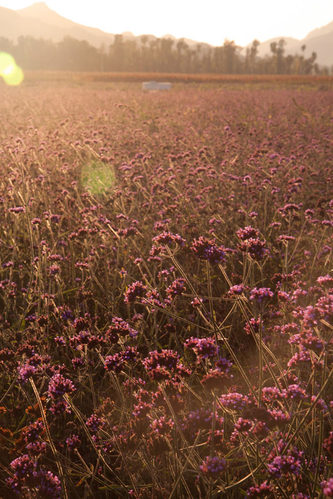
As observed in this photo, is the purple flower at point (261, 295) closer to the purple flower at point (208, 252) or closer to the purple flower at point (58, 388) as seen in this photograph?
the purple flower at point (208, 252)

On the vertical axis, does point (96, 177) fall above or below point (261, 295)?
above

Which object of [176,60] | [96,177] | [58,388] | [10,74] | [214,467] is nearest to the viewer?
[214,467]

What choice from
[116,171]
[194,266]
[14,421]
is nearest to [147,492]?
[14,421]

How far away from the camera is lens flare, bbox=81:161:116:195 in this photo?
602cm

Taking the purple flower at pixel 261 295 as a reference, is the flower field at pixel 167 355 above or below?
below

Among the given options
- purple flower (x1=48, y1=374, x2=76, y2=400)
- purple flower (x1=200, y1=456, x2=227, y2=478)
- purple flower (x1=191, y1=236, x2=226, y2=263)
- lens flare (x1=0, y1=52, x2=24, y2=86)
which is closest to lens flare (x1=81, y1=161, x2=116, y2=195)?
purple flower (x1=191, y1=236, x2=226, y2=263)

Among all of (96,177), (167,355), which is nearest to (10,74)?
(96,177)

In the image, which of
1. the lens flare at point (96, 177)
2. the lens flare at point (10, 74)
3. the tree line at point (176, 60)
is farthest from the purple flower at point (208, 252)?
the tree line at point (176, 60)

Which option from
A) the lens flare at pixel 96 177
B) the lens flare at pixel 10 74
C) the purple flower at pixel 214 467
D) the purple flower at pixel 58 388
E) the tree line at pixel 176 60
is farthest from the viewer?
the tree line at pixel 176 60

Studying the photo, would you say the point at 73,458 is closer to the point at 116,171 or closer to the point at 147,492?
the point at 147,492

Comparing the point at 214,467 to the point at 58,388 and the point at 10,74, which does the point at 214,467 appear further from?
the point at 10,74

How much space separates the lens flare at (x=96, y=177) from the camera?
6.02 metres

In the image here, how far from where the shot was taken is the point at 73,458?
2.30 metres

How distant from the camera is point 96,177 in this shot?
19.3ft
